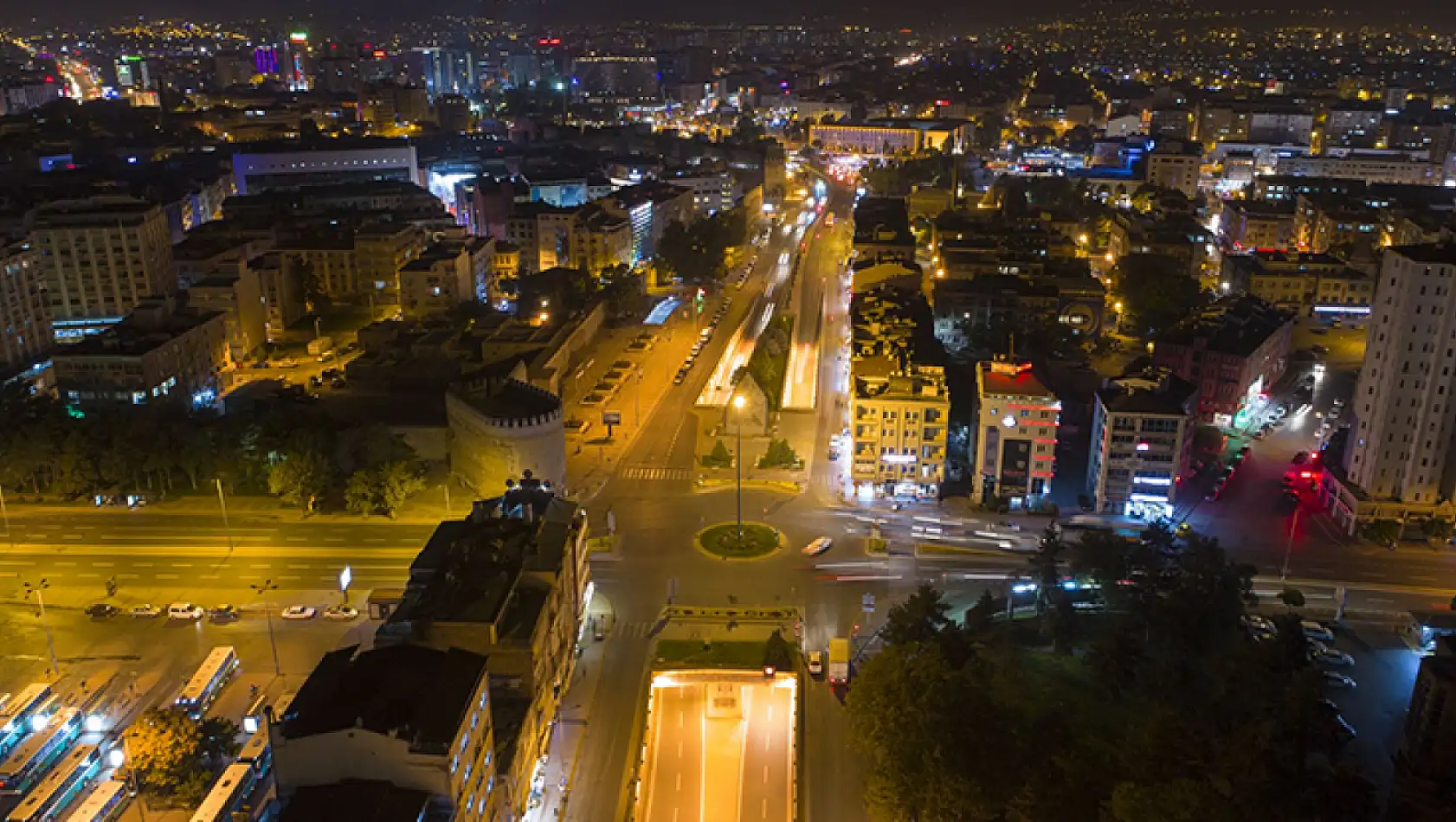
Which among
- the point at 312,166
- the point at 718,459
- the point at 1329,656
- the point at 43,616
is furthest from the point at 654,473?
the point at 312,166

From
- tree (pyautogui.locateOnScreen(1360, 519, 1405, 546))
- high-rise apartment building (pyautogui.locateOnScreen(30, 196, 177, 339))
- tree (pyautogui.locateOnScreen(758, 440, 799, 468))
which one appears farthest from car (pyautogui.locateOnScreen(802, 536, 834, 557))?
high-rise apartment building (pyautogui.locateOnScreen(30, 196, 177, 339))

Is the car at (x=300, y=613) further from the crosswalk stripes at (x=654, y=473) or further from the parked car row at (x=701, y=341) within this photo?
the parked car row at (x=701, y=341)

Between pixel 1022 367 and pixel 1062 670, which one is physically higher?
pixel 1022 367

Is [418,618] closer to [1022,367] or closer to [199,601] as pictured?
[199,601]

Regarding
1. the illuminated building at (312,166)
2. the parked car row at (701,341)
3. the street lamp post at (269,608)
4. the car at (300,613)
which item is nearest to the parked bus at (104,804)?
the street lamp post at (269,608)

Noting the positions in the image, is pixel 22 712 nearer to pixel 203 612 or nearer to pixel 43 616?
pixel 203 612

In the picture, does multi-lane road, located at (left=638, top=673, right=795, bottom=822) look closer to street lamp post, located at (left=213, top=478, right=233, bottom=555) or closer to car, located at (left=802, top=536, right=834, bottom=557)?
car, located at (left=802, top=536, right=834, bottom=557)

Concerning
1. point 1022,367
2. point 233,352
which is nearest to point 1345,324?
point 1022,367
